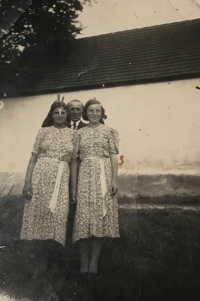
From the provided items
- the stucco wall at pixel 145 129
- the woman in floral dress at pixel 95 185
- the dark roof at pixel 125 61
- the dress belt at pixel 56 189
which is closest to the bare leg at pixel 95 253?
the woman in floral dress at pixel 95 185

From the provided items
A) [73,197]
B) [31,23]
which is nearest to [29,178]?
[73,197]

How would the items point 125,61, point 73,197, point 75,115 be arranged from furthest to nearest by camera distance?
point 125,61
point 75,115
point 73,197

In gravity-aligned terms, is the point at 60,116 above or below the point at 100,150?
above

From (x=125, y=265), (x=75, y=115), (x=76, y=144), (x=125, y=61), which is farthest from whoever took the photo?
(x=125, y=61)

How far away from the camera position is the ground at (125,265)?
1449 mm

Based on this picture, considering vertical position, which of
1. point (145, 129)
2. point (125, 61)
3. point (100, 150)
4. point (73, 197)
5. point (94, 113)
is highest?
point (125, 61)

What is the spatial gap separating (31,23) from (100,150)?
4.27ft

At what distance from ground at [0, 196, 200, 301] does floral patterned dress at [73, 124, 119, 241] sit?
0.08m

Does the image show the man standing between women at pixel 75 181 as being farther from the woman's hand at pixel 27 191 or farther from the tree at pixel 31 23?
the tree at pixel 31 23

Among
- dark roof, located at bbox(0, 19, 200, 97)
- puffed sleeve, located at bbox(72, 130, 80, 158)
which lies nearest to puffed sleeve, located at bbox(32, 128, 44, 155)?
puffed sleeve, located at bbox(72, 130, 80, 158)

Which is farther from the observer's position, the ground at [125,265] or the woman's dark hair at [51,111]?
the woman's dark hair at [51,111]

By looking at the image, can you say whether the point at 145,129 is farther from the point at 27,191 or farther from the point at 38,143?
the point at 27,191

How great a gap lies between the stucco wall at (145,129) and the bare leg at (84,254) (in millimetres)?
495

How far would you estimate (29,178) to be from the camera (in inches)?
71.4
